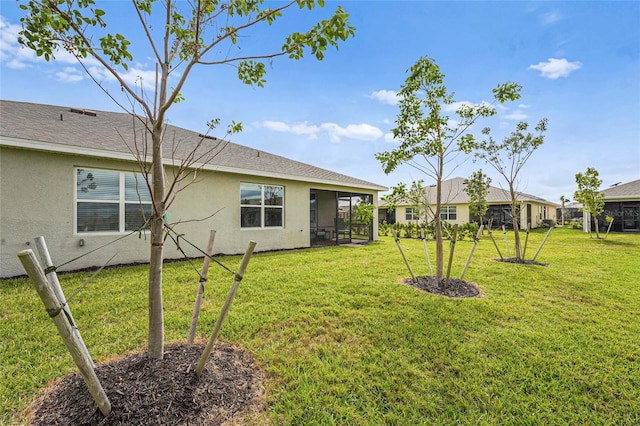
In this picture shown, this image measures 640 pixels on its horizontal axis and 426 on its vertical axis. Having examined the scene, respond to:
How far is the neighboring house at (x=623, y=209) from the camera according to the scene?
814 inches

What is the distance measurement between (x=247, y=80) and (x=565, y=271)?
9.13 metres

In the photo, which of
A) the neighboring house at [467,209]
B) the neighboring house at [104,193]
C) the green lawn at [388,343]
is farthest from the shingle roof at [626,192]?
the neighboring house at [104,193]

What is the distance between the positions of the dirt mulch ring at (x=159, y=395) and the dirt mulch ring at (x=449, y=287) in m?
3.96

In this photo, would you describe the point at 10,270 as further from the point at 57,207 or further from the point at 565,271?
the point at 565,271

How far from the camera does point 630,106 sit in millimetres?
10758

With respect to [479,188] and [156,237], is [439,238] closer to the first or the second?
[156,237]

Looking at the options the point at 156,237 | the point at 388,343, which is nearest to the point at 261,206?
the point at 388,343

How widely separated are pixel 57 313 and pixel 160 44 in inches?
94.5

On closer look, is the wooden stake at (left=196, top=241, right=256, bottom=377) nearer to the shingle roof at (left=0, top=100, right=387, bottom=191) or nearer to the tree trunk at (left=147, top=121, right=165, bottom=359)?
the tree trunk at (left=147, top=121, right=165, bottom=359)

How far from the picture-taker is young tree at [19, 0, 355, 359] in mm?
2045

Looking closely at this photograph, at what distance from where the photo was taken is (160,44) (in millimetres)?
2561

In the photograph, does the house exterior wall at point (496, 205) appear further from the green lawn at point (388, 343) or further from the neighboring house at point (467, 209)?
the green lawn at point (388, 343)

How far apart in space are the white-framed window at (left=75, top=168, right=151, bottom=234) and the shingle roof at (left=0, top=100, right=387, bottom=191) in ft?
2.46

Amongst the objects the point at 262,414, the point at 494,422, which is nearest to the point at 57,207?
the point at 262,414
